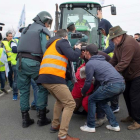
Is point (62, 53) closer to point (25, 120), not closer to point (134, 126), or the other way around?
point (25, 120)

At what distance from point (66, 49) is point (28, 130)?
68.9 inches

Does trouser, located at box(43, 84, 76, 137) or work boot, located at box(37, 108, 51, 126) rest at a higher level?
trouser, located at box(43, 84, 76, 137)

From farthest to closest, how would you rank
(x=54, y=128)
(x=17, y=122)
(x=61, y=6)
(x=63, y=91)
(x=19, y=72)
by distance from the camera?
(x=61, y=6)
(x=17, y=122)
(x=19, y=72)
(x=54, y=128)
(x=63, y=91)

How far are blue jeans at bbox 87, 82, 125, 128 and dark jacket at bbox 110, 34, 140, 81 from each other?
36 cm

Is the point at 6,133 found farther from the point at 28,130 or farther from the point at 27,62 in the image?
the point at 27,62

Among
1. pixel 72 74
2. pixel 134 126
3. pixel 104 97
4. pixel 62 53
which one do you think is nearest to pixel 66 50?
pixel 62 53

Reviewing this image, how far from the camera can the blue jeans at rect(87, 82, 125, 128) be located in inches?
138

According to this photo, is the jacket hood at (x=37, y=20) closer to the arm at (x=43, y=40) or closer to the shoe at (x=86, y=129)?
the arm at (x=43, y=40)

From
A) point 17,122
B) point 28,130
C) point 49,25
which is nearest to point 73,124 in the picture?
point 28,130

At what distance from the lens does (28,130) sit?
3.89 m

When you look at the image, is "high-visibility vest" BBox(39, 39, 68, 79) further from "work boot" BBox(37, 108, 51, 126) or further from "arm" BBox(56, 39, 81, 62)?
"work boot" BBox(37, 108, 51, 126)

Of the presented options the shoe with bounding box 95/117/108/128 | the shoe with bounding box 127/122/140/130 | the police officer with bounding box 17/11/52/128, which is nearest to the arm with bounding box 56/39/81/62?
the police officer with bounding box 17/11/52/128

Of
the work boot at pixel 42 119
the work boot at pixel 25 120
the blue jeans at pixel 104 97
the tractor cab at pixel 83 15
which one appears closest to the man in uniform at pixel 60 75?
the blue jeans at pixel 104 97

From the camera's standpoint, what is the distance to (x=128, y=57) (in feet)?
11.9
